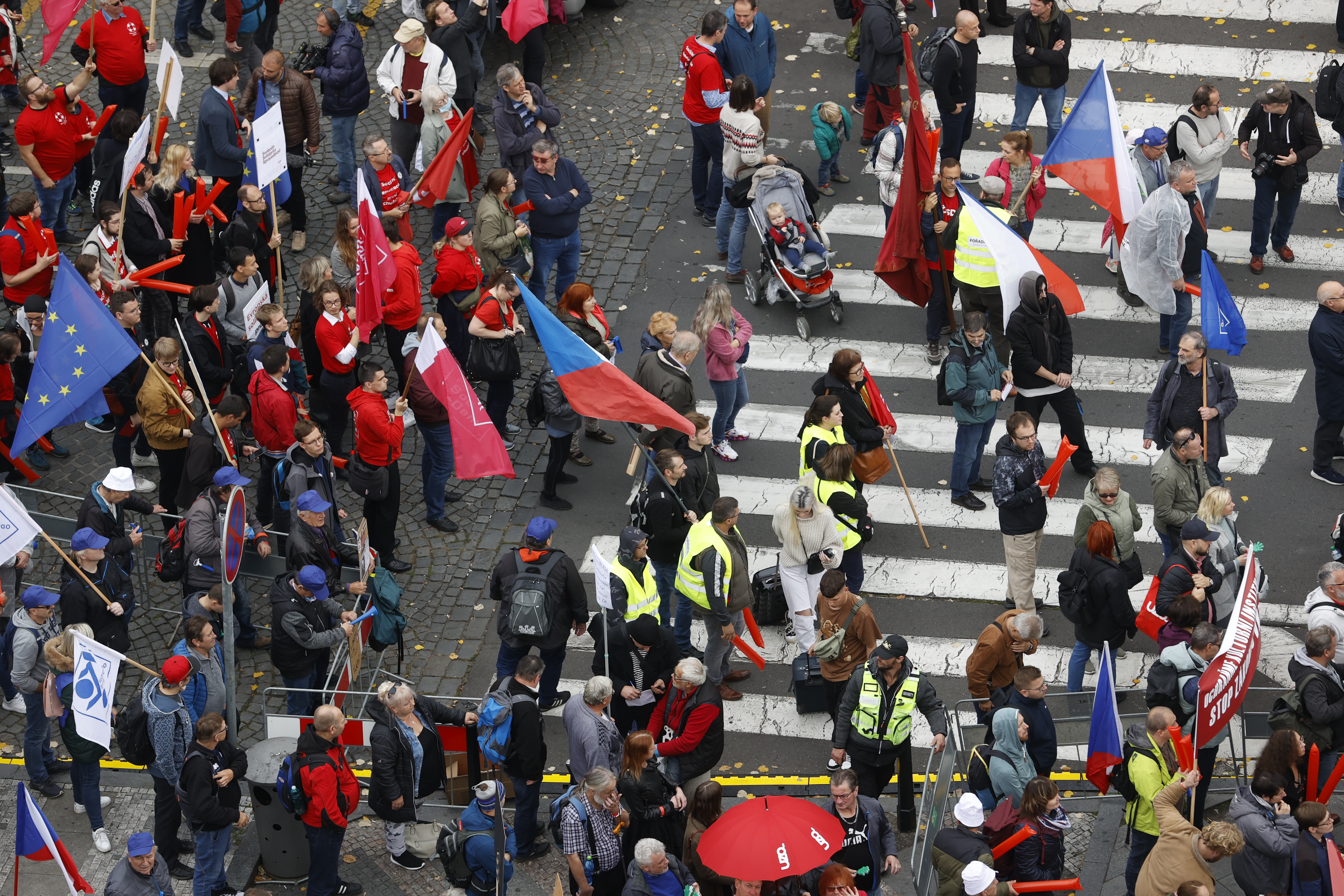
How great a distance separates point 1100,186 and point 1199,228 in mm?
1090

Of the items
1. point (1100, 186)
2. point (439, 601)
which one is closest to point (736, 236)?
point (1100, 186)

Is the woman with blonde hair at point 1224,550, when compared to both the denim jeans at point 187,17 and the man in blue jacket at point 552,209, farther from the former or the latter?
the denim jeans at point 187,17

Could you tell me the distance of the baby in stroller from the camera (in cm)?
1658

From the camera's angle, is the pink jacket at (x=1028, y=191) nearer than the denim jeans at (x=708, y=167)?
Yes

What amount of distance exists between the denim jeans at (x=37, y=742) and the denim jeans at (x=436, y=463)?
379 centimetres

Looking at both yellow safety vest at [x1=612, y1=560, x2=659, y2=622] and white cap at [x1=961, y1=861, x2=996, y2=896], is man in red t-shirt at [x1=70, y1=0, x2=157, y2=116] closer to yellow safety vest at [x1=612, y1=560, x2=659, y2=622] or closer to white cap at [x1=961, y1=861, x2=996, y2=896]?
yellow safety vest at [x1=612, y1=560, x2=659, y2=622]

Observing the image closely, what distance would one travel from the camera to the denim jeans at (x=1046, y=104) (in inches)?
739

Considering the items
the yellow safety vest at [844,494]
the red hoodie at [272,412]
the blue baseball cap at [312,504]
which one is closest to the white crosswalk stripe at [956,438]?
the yellow safety vest at [844,494]

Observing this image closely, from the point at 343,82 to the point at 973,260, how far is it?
712 centimetres

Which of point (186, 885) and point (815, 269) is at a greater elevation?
point (815, 269)

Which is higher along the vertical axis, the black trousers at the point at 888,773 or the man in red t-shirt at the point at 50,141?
the man in red t-shirt at the point at 50,141

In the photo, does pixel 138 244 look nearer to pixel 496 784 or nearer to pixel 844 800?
pixel 496 784

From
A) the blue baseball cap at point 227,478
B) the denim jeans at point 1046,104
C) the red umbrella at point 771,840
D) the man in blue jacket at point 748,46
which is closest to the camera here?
the red umbrella at point 771,840

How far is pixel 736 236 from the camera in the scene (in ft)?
56.7
